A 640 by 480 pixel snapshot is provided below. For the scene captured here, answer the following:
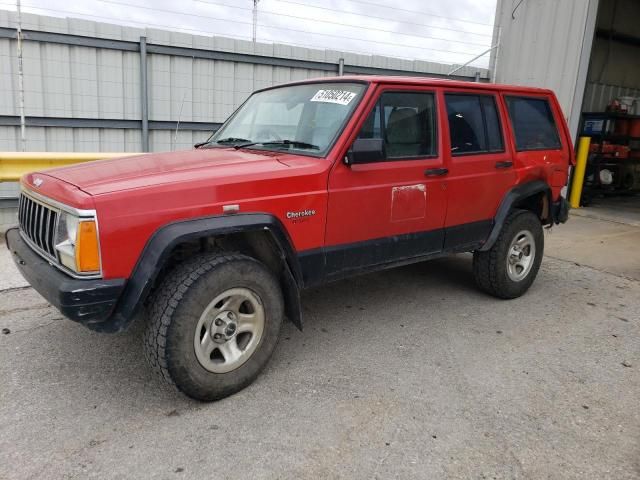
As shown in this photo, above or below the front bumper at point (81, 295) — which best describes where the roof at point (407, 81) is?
above

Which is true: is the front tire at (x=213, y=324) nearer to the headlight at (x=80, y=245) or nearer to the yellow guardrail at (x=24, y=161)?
the headlight at (x=80, y=245)

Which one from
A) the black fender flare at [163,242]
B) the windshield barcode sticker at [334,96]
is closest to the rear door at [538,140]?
the windshield barcode sticker at [334,96]

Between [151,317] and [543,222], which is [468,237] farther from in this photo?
[151,317]

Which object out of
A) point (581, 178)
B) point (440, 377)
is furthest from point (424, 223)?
point (581, 178)

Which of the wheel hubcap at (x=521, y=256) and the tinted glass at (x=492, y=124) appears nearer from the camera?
the tinted glass at (x=492, y=124)

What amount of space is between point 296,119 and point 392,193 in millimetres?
880

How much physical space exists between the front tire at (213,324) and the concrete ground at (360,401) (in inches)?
6.8

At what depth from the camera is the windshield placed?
135 inches

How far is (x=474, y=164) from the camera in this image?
13.5 feet

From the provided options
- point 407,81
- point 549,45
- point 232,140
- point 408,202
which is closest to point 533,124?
point 407,81

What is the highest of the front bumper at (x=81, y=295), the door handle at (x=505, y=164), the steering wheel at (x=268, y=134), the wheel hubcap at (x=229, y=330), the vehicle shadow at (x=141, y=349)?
the steering wheel at (x=268, y=134)

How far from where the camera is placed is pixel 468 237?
168 inches

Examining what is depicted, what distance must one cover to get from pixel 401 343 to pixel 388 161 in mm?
1336

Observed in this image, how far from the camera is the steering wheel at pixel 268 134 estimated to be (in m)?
3.69
